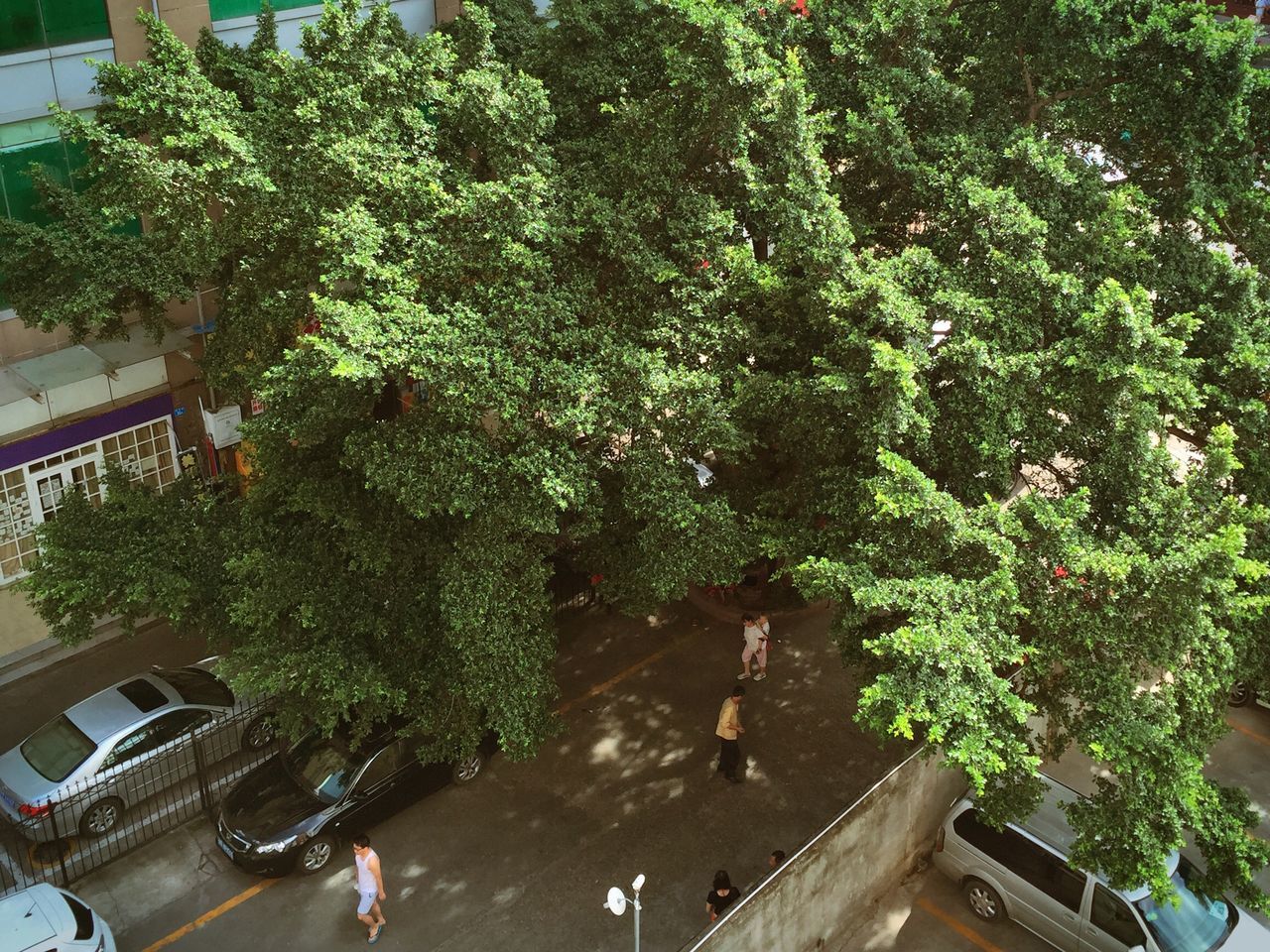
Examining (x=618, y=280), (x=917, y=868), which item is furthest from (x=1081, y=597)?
(x=618, y=280)

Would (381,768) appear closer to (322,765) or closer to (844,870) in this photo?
(322,765)

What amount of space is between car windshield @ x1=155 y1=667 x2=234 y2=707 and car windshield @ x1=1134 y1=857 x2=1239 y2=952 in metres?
12.5

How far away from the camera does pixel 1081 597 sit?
11961mm

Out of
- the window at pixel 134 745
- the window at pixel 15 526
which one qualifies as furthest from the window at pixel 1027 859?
the window at pixel 15 526

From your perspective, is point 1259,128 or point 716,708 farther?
point 716,708

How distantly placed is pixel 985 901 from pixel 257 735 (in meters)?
10.4

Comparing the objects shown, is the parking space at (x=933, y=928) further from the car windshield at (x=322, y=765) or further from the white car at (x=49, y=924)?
the white car at (x=49, y=924)

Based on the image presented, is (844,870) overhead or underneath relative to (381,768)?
underneath

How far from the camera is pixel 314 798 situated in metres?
15.0

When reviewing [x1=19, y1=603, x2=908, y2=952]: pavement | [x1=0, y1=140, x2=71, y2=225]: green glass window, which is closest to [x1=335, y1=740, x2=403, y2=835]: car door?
[x1=19, y1=603, x2=908, y2=952]: pavement

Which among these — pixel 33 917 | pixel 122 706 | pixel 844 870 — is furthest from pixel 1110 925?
pixel 122 706

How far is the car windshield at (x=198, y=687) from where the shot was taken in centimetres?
1639

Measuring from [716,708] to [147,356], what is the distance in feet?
38.5

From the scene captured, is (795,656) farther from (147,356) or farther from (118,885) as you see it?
(147,356)
